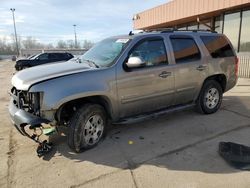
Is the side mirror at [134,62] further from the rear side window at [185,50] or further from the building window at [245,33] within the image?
the building window at [245,33]

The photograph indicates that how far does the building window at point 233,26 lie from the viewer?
12892 mm

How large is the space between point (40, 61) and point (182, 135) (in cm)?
1763

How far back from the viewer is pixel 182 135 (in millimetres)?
4801

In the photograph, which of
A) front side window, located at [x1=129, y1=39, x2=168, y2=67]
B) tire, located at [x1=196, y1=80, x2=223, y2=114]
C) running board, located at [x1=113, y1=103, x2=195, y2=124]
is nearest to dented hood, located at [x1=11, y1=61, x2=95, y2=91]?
front side window, located at [x1=129, y1=39, x2=168, y2=67]

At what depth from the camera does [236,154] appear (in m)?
3.97

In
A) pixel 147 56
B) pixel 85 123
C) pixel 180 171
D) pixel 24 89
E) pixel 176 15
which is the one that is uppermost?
pixel 176 15

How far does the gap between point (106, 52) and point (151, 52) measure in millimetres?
862

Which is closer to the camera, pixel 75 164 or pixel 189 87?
pixel 75 164

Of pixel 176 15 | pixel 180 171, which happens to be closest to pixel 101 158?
pixel 180 171

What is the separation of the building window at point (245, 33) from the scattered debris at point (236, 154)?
9.69 meters

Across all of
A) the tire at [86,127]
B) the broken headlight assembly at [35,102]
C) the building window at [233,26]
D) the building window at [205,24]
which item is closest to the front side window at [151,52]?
the tire at [86,127]

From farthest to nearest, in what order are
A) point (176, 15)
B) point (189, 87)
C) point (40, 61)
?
point (40, 61) < point (176, 15) < point (189, 87)

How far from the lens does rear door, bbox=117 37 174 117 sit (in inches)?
174

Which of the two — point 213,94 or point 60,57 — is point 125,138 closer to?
point 213,94
